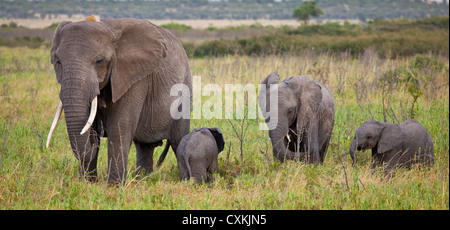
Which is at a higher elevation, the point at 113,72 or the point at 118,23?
the point at 118,23

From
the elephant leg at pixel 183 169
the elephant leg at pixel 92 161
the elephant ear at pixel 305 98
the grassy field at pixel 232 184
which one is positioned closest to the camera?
the grassy field at pixel 232 184

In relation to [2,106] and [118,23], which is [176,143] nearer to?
[118,23]

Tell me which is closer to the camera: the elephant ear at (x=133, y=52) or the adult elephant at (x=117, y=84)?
the adult elephant at (x=117, y=84)

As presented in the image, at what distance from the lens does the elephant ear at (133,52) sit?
195 inches

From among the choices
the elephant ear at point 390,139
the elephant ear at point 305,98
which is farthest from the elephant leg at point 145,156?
the elephant ear at point 390,139

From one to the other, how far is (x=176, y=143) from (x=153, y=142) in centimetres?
29

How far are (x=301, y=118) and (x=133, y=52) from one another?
7.51 ft

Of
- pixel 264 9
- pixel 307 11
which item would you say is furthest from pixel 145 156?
pixel 264 9

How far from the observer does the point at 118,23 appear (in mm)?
5102

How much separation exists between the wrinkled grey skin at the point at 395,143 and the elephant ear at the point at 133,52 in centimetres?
281

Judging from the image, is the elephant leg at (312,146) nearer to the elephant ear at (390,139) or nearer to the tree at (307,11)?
the elephant ear at (390,139)

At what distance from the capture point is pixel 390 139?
6250mm

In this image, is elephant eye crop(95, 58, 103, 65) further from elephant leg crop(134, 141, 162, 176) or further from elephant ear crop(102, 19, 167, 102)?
elephant leg crop(134, 141, 162, 176)
